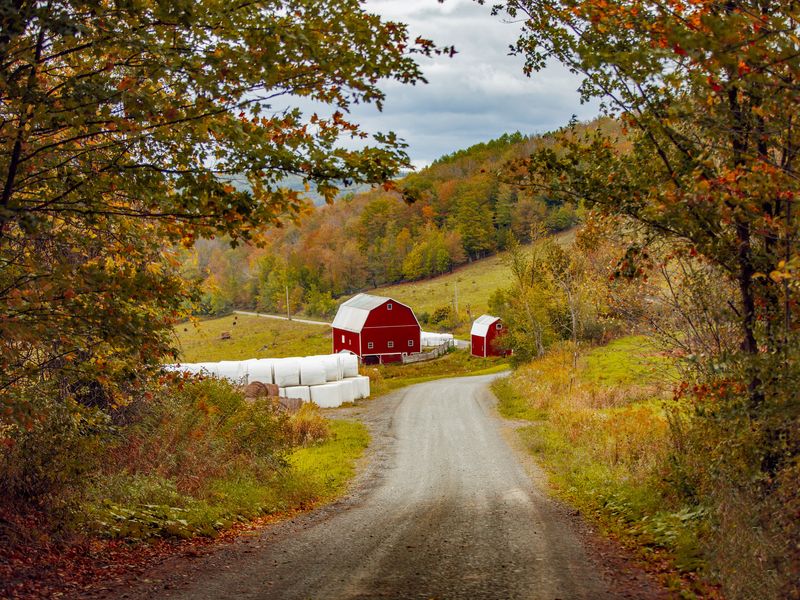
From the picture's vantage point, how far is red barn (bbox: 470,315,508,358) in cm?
6078

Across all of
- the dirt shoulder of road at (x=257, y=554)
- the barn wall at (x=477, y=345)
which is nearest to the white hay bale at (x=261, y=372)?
the dirt shoulder of road at (x=257, y=554)

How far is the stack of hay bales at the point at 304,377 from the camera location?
1281 inches

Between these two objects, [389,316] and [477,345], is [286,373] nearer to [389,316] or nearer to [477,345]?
[389,316]

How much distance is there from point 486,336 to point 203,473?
166 ft

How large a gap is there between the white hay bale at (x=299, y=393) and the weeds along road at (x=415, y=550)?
16.2 m

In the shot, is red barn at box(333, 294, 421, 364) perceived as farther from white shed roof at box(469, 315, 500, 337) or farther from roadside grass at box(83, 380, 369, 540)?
roadside grass at box(83, 380, 369, 540)

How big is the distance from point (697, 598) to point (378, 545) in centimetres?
413

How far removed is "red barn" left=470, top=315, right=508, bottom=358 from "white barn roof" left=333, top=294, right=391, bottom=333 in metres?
8.66

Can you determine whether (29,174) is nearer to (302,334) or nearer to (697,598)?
(697,598)

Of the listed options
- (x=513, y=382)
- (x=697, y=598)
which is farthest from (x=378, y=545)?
(x=513, y=382)

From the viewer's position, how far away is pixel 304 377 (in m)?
34.0

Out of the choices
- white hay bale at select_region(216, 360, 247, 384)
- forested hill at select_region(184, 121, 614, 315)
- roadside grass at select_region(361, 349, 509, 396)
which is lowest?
roadside grass at select_region(361, 349, 509, 396)

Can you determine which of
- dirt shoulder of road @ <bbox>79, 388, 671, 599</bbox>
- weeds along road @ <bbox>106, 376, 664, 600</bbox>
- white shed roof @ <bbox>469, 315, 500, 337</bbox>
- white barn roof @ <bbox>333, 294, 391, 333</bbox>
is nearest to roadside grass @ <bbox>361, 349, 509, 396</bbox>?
white shed roof @ <bbox>469, 315, 500, 337</bbox>

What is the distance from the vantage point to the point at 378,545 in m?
9.30
